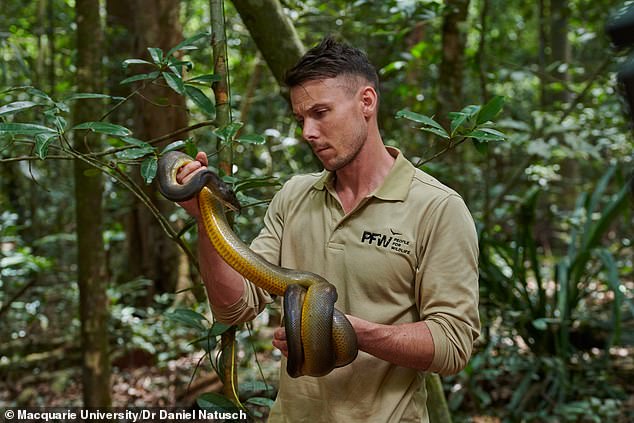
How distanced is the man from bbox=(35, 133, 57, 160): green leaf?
385 mm

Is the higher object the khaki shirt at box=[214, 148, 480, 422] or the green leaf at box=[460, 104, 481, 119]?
the green leaf at box=[460, 104, 481, 119]

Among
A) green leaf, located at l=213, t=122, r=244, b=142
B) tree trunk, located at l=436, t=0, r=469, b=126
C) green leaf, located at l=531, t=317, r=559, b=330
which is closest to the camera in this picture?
green leaf, located at l=213, t=122, r=244, b=142

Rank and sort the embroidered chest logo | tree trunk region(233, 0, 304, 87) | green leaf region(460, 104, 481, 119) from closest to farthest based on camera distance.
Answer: the embroidered chest logo → green leaf region(460, 104, 481, 119) → tree trunk region(233, 0, 304, 87)

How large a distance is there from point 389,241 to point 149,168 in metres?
0.75

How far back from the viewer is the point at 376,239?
204 centimetres

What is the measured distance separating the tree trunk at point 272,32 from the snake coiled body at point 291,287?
1090 mm

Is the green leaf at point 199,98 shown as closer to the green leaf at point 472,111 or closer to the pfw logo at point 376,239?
the pfw logo at point 376,239

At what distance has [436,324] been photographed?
1909 mm

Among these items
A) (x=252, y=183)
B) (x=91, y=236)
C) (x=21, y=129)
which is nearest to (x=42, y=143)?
(x=21, y=129)

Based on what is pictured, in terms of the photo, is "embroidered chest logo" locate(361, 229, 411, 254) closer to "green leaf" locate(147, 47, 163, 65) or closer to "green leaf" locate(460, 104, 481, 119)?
"green leaf" locate(460, 104, 481, 119)

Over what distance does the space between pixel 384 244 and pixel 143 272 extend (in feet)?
15.3

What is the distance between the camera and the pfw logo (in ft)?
6.66

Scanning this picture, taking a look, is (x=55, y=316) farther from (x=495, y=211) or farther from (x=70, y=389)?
(x=495, y=211)

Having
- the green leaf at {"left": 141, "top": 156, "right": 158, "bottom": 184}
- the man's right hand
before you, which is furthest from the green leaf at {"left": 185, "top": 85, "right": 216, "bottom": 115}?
the man's right hand
